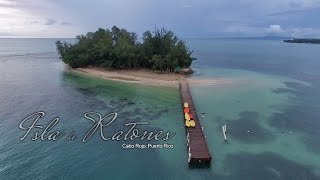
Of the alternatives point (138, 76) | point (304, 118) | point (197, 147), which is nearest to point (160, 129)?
point (197, 147)

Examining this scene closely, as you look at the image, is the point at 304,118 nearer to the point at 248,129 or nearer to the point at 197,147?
the point at 248,129

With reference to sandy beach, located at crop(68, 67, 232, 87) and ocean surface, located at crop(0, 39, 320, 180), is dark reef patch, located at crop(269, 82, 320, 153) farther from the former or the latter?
sandy beach, located at crop(68, 67, 232, 87)

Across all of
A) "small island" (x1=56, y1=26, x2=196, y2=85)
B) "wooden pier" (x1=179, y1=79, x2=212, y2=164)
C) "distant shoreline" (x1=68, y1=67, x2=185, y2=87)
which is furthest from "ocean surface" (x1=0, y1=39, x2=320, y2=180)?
"small island" (x1=56, y1=26, x2=196, y2=85)

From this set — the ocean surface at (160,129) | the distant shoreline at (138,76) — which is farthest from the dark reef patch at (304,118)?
the distant shoreline at (138,76)

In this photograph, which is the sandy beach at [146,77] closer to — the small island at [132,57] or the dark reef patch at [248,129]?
the small island at [132,57]

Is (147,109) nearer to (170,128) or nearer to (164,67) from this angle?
(170,128)

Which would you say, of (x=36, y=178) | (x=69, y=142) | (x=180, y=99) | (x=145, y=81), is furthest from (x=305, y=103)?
(x=36, y=178)
